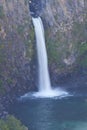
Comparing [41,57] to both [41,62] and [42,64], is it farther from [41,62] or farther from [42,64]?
[42,64]

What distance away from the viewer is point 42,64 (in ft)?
291

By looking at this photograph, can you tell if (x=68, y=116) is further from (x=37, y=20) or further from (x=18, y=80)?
(x=37, y=20)

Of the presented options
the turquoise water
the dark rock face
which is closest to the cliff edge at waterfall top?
the dark rock face

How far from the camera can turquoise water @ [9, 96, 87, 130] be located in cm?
7562

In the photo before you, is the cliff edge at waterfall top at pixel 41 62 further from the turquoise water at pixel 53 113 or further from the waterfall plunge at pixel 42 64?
the turquoise water at pixel 53 113

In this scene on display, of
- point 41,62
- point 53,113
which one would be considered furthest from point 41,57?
point 53,113

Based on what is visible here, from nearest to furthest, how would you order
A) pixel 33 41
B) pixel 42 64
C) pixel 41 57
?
1. pixel 33 41
2. pixel 42 64
3. pixel 41 57

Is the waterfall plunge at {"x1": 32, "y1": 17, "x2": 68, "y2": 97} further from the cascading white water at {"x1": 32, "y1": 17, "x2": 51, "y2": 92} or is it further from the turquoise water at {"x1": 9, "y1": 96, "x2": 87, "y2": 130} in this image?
the turquoise water at {"x1": 9, "y1": 96, "x2": 87, "y2": 130}

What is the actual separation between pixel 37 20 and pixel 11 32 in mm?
5640

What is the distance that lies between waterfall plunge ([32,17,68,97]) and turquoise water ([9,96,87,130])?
3403mm

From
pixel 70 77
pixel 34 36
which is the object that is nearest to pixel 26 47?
pixel 34 36

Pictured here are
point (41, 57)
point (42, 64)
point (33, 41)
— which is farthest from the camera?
point (41, 57)

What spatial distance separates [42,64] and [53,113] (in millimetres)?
10646

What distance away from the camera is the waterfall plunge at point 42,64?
88.3 meters
